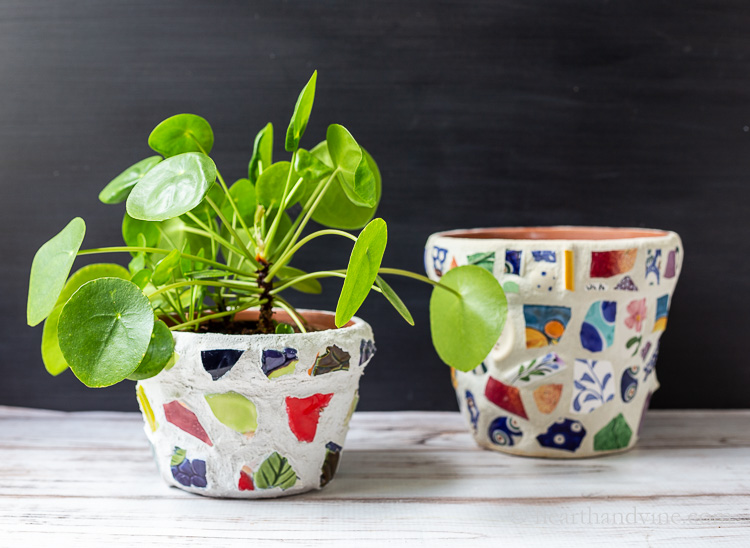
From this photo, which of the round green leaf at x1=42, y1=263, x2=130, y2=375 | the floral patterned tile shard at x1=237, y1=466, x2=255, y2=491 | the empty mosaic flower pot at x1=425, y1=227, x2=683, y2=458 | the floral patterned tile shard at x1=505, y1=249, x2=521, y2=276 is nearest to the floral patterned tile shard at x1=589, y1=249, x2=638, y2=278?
the empty mosaic flower pot at x1=425, y1=227, x2=683, y2=458

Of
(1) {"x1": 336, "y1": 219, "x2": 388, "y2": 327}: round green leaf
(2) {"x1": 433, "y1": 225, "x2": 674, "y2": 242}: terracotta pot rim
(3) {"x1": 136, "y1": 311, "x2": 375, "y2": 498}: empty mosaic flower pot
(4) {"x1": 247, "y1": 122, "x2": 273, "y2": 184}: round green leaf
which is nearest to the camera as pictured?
(1) {"x1": 336, "y1": 219, "x2": 388, "y2": 327}: round green leaf

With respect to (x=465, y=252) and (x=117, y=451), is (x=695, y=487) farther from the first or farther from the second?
(x=117, y=451)

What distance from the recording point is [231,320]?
3.40 ft

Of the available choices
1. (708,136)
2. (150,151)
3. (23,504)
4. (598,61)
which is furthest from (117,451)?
(708,136)

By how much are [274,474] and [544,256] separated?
0.49m

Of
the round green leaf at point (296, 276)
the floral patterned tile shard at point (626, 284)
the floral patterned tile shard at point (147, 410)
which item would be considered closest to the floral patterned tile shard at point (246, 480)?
the floral patterned tile shard at point (147, 410)

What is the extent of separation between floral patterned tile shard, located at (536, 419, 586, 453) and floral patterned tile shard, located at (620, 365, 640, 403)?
8 centimetres

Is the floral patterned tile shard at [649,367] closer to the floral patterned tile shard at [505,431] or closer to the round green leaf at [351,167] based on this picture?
the floral patterned tile shard at [505,431]

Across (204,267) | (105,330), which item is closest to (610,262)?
(204,267)

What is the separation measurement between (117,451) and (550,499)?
2.25 ft

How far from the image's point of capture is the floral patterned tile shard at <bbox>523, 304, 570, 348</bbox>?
1029mm

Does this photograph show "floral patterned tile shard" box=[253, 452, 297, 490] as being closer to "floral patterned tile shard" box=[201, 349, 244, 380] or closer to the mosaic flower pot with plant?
the mosaic flower pot with plant

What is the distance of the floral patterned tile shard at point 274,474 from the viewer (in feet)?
2.94

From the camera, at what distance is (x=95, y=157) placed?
4.33ft
